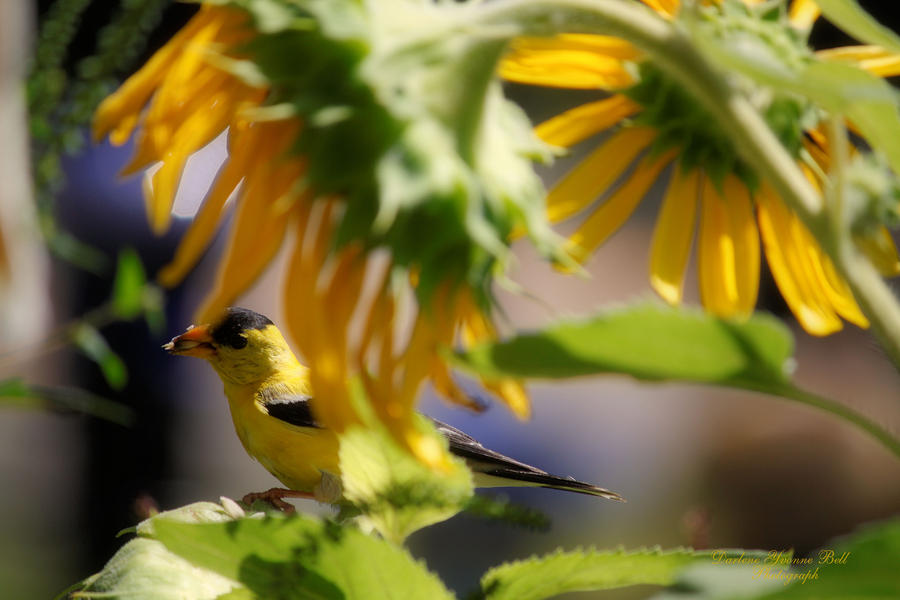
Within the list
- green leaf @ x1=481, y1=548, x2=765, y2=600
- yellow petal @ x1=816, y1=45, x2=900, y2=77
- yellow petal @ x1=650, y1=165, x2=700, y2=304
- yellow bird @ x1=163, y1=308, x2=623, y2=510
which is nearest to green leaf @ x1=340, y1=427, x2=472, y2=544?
green leaf @ x1=481, y1=548, x2=765, y2=600

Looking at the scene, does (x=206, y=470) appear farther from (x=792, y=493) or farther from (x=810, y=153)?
(x=810, y=153)

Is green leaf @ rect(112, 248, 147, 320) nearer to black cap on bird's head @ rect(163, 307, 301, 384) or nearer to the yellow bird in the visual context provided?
the yellow bird

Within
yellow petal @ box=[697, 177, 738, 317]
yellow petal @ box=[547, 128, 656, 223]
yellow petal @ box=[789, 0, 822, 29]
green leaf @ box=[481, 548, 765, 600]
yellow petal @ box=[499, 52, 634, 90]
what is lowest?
green leaf @ box=[481, 548, 765, 600]

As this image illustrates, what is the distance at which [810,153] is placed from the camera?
18.8 inches

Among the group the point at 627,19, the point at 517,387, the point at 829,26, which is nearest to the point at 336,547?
the point at 517,387

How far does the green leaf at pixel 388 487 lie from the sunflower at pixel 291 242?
7 centimetres

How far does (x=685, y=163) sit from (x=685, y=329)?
0.21m

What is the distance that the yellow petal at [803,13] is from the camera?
1.55 feet

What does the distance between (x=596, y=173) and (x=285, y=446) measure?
3.40 feet

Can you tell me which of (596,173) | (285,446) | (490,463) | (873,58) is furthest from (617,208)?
(285,446)

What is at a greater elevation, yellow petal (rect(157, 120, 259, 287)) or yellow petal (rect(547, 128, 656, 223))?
yellow petal (rect(157, 120, 259, 287))

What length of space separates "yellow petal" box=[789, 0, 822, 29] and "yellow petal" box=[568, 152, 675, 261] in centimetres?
8

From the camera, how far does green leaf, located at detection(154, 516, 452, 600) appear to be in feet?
1.24

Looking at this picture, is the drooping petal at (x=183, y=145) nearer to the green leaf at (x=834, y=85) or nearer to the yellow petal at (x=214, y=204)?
→ the yellow petal at (x=214, y=204)
